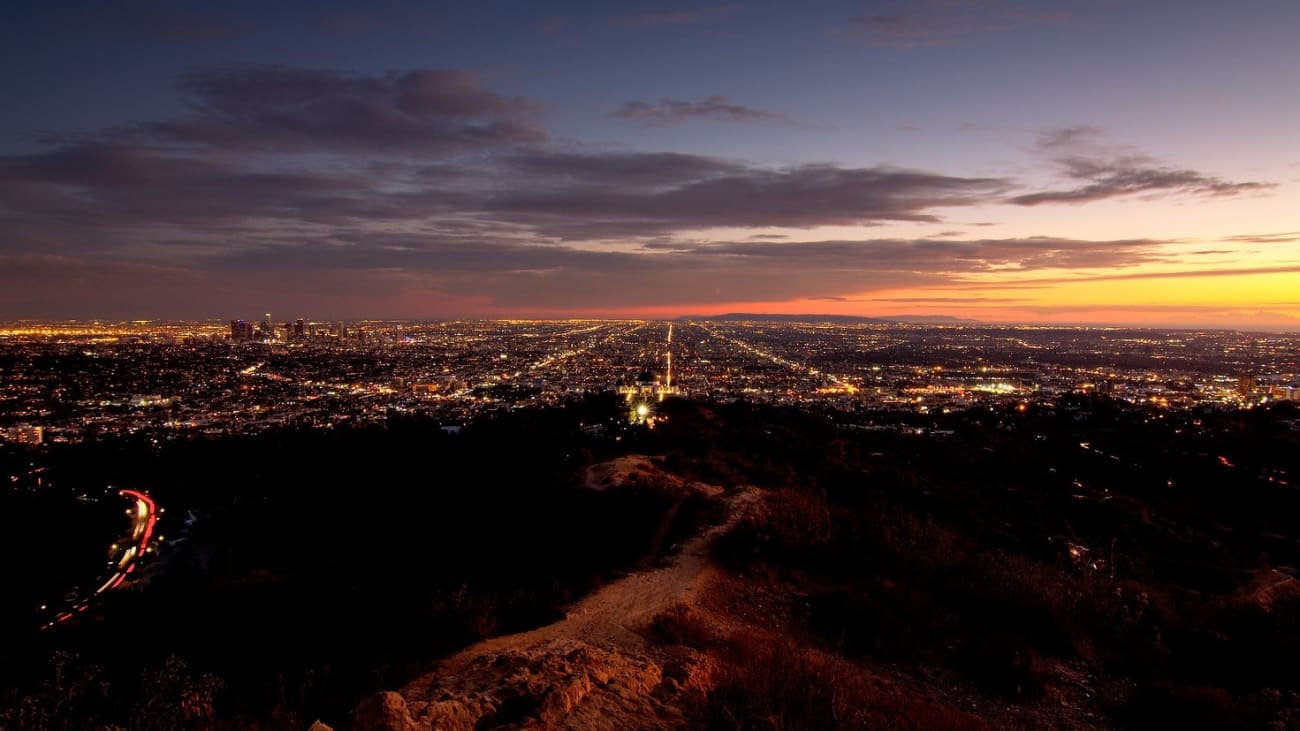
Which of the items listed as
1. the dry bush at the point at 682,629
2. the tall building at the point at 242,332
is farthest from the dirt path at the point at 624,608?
the tall building at the point at 242,332

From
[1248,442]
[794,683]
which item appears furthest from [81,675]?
[1248,442]

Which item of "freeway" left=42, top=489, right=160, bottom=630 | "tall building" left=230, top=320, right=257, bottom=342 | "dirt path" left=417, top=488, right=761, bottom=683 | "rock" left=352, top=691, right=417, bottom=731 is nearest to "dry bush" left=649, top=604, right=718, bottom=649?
"dirt path" left=417, top=488, right=761, bottom=683

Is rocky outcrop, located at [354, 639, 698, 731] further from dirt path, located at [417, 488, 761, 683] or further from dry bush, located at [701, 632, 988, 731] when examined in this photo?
dirt path, located at [417, 488, 761, 683]

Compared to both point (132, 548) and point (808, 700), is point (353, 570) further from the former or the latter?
point (132, 548)

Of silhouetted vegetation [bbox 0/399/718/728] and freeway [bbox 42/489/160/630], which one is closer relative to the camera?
silhouetted vegetation [bbox 0/399/718/728]

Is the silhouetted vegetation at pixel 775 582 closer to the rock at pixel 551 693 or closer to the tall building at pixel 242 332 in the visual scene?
the rock at pixel 551 693

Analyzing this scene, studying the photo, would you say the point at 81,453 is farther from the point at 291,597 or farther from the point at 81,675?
the point at 81,675

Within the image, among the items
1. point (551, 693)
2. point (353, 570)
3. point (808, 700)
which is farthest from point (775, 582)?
point (353, 570)
